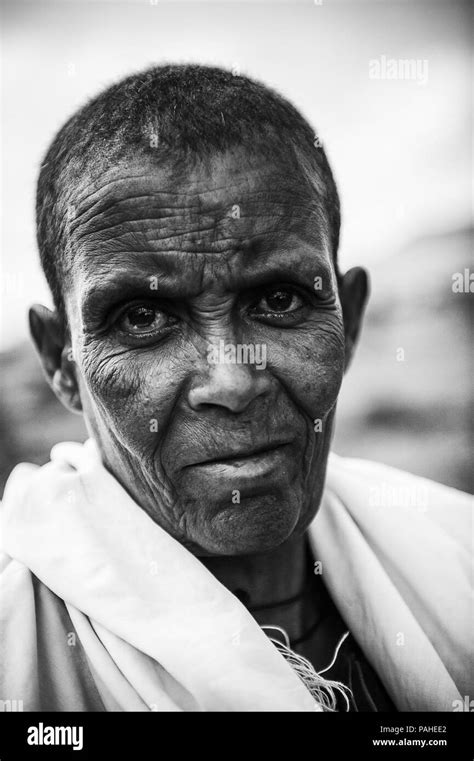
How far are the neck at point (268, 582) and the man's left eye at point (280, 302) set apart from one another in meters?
0.65

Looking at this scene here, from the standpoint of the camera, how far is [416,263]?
3621 millimetres

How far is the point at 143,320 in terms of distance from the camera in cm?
179

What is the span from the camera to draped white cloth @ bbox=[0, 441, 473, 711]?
Result: 5.59ft

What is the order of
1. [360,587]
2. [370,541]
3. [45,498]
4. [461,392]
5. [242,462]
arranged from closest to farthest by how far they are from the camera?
1. [242,462]
2. [45,498]
3. [360,587]
4. [370,541]
5. [461,392]

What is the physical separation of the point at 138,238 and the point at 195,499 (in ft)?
2.10

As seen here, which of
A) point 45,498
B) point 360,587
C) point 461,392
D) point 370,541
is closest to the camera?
point 45,498

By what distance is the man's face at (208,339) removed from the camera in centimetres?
173

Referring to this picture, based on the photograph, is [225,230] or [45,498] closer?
[225,230]

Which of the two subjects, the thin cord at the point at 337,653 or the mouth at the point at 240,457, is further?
the thin cord at the point at 337,653

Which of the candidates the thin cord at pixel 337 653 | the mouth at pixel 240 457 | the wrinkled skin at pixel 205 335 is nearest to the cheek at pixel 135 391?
the wrinkled skin at pixel 205 335

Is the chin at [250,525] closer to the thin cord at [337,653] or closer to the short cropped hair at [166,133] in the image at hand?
the thin cord at [337,653]
